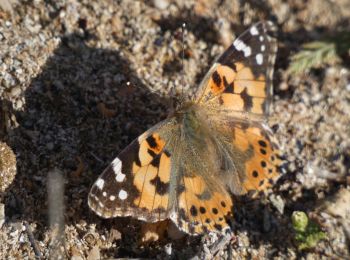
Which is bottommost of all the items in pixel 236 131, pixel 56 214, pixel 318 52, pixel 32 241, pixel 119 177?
pixel 32 241

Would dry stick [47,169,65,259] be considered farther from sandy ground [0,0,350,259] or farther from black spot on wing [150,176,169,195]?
black spot on wing [150,176,169,195]

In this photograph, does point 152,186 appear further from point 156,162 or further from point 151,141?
point 151,141

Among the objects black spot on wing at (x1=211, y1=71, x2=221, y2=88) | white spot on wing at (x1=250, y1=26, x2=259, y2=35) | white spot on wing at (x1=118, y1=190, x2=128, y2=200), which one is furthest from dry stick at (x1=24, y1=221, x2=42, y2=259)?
white spot on wing at (x1=250, y1=26, x2=259, y2=35)

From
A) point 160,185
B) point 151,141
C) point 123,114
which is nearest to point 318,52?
point 123,114

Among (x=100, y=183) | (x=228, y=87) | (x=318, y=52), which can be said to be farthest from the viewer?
(x=318, y=52)

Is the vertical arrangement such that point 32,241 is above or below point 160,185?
below

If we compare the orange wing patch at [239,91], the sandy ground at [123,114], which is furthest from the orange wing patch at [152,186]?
the orange wing patch at [239,91]
